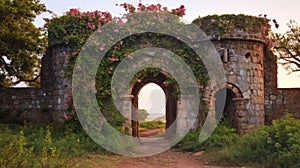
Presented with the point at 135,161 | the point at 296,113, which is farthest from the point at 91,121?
the point at 296,113

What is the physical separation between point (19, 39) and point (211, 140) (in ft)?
25.0

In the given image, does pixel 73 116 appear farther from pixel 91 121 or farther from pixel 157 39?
pixel 157 39

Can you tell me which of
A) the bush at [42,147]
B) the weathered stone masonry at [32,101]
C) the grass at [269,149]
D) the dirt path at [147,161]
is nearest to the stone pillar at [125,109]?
the bush at [42,147]

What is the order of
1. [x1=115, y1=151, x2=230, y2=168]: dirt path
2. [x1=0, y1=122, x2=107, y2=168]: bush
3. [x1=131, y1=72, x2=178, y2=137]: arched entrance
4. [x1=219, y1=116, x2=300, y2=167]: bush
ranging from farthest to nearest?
[x1=131, y1=72, x2=178, y2=137]: arched entrance
[x1=115, y1=151, x2=230, y2=168]: dirt path
[x1=219, y1=116, x2=300, y2=167]: bush
[x1=0, y1=122, x2=107, y2=168]: bush

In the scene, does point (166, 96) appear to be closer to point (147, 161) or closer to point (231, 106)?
point (231, 106)

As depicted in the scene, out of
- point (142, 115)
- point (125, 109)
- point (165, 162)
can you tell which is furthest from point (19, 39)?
point (142, 115)

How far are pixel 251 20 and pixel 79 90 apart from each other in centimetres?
553

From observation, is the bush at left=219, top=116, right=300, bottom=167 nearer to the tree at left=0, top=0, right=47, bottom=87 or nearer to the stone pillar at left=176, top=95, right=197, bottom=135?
the stone pillar at left=176, top=95, right=197, bottom=135

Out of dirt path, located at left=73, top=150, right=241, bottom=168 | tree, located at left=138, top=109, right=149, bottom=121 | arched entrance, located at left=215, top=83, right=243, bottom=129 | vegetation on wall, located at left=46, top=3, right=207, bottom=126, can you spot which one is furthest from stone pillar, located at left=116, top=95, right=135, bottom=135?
tree, located at left=138, top=109, right=149, bottom=121

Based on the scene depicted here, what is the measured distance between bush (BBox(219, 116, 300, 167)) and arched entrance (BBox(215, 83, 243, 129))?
3.02m

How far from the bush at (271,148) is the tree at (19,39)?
8459mm

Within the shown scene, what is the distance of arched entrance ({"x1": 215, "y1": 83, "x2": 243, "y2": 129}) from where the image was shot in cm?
1116

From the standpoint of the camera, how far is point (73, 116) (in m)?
10.5

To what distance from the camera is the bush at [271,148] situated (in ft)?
21.9
